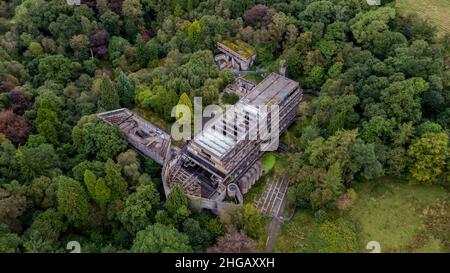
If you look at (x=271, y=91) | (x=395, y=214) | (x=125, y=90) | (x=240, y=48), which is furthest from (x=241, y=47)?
(x=395, y=214)

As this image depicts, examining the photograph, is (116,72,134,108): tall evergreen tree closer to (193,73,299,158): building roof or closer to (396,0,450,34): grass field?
(193,73,299,158): building roof

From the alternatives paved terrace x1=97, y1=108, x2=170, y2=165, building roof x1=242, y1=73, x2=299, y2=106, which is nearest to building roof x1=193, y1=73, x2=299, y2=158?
building roof x1=242, y1=73, x2=299, y2=106

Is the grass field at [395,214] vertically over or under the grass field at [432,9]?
under

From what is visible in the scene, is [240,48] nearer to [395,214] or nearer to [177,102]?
[177,102]

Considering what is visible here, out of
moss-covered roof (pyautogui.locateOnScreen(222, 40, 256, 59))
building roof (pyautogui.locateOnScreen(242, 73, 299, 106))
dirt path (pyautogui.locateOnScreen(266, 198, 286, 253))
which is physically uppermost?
moss-covered roof (pyautogui.locateOnScreen(222, 40, 256, 59))

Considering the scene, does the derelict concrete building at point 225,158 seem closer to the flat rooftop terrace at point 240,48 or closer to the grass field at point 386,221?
the grass field at point 386,221

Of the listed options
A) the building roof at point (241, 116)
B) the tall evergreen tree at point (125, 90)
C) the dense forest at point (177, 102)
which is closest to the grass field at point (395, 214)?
the dense forest at point (177, 102)
